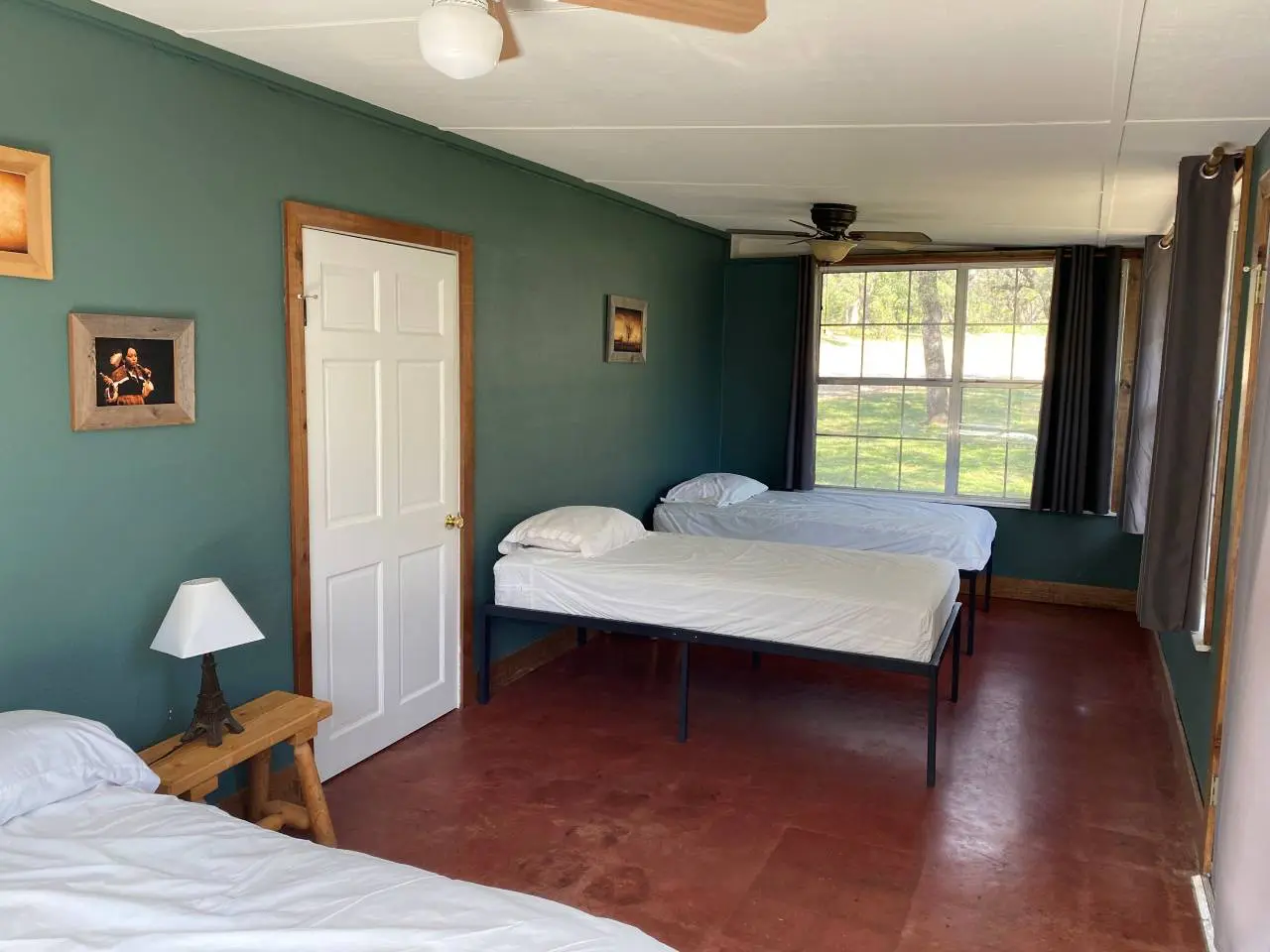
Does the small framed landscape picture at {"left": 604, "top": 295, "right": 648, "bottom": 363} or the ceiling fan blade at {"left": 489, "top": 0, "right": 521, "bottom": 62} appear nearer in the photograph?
the ceiling fan blade at {"left": 489, "top": 0, "right": 521, "bottom": 62}

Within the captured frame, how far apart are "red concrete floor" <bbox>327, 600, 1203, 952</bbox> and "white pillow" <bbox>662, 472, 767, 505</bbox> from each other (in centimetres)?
138

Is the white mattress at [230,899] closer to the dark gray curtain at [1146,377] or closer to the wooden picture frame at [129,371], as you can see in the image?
the wooden picture frame at [129,371]

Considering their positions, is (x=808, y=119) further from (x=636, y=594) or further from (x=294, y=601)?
(x=294, y=601)

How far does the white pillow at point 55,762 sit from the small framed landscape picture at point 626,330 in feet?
11.3

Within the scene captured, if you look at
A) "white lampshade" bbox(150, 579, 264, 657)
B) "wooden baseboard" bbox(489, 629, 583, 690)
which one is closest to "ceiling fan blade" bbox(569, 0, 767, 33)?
"white lampshade" bbox(150, 579, 264, 657)

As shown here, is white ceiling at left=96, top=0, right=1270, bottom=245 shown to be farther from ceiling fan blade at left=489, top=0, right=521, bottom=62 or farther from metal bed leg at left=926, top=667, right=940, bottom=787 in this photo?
metal bed leg at left=926, top=667, right=940, bottom=787

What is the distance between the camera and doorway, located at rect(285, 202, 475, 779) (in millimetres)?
3340

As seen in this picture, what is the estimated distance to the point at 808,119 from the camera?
3283 mm

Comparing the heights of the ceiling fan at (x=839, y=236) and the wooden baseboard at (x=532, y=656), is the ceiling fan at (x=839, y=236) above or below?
above

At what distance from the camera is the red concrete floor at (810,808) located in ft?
9.01

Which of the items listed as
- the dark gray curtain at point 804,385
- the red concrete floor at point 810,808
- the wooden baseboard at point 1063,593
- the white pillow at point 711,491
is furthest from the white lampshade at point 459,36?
the wooden baseboard at point 1063,593

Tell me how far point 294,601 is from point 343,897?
1710 mm

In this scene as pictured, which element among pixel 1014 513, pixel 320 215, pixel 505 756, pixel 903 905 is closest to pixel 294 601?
pixel 505 756

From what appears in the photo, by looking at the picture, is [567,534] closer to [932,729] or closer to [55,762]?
[932,729]
